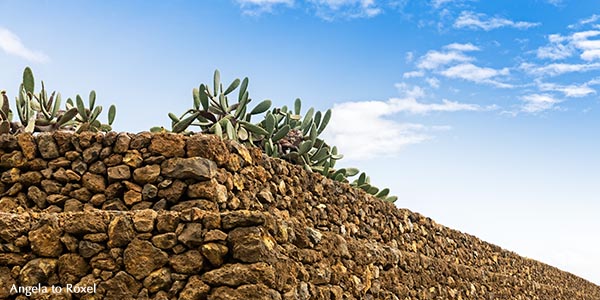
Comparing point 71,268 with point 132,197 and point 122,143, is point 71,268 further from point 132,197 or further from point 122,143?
point 122,143

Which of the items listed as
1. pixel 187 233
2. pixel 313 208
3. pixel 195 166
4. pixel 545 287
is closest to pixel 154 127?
pixel 313 208

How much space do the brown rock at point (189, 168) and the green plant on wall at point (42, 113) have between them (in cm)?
229

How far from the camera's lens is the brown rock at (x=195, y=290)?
5.56 metres

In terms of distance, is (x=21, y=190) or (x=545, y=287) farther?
(x=545, y=287)

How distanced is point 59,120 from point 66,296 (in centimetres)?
432

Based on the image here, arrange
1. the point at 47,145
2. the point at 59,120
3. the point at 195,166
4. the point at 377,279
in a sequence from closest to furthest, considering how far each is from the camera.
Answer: the point at 195,166, the point at 47,145, the point at 377,279, the point at 59,120

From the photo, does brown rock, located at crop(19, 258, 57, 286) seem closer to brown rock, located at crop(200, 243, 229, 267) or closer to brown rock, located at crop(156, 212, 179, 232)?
brown rock, located at crop(156, 212, 179, 232)

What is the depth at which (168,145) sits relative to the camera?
7.05 meters

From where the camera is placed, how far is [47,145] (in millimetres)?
7426

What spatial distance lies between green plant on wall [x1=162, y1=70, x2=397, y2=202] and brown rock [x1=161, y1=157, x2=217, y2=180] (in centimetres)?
168

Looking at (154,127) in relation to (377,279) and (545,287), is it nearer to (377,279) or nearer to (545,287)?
(377,279)

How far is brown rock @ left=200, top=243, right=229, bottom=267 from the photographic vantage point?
5.63 metres

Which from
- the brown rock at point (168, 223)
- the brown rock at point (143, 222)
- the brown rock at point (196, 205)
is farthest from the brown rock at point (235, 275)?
the brown rock at point (196, 205)

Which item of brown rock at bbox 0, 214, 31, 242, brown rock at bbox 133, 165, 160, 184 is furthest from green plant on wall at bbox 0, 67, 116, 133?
brown rock at bbox 0, 214, 31, 242
